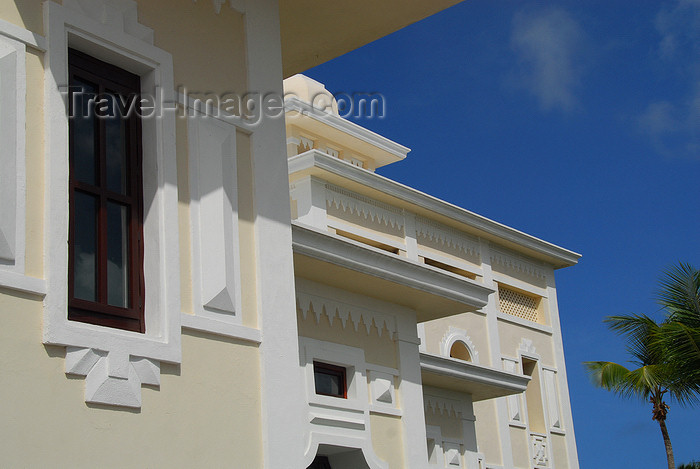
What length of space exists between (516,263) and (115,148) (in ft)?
→ 61.2

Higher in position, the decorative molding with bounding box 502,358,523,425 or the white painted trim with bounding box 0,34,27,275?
the decorative molding with bounding box 502,358,523,425

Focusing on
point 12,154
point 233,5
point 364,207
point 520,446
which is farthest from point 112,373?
point 520,446

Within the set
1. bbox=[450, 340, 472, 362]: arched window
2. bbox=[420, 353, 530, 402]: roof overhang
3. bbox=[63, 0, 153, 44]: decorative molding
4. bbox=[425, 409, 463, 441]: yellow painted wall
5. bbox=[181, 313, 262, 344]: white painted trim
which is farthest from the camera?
bbox=[450, 340, 472, 362]: arched window

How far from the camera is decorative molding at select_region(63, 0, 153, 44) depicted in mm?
5629

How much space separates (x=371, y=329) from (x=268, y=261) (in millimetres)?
3907

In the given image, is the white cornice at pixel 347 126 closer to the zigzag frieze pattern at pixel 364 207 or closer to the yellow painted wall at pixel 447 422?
the zigzag frieze pattern at pixel 364 207

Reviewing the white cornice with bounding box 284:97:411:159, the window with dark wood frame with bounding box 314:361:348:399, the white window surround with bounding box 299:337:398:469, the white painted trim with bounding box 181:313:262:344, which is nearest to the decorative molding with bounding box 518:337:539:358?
the white cornice with bounding box 284:97:411:159

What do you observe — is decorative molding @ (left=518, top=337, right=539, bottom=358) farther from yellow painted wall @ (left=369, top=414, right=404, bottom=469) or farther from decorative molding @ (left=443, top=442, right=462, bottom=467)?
yellow painted wall @ (left=369, top=414, right=404, bottom=469)

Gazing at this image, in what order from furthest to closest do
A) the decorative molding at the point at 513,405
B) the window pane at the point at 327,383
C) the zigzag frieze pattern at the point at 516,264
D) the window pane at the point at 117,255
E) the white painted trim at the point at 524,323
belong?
the zigzag frieze pattern at the point at 516,264 < the white painted trim at the point at 524,323 < the decorative molding at the point at 513,405 < the window pane at the point at 327,383 < the window pane at the point at 117,255

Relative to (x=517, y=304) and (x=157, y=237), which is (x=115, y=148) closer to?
(x=157, y=237)

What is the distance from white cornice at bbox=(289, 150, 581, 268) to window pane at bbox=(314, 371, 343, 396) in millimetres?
8449

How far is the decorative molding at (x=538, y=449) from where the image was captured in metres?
22.0

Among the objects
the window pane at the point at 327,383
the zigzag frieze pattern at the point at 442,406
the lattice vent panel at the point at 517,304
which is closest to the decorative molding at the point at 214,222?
the window pane at the point at 327,383

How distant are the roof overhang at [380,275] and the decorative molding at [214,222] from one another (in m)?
2.33
